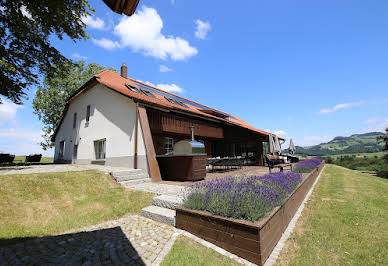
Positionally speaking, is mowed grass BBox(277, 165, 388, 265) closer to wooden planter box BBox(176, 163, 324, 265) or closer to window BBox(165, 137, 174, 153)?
wooden planter box BBox(176, 163, 324, 265)

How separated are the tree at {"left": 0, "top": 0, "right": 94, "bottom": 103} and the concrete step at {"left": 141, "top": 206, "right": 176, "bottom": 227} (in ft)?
24.3

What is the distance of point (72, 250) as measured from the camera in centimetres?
287

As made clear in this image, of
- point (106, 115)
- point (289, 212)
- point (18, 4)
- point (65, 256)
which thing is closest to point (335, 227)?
point (289, 212)

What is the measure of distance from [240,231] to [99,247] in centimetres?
240

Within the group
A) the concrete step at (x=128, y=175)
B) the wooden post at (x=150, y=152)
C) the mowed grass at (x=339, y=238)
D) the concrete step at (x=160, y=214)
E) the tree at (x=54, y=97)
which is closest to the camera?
the mowed grass at (x=339, y=238)

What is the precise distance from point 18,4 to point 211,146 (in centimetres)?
1576

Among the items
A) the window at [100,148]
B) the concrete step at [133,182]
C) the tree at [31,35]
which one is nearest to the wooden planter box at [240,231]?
the concrete step at [133,182]

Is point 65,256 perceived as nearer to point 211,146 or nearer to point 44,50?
point 44,50

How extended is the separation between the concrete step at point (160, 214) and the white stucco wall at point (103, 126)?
4.47 m

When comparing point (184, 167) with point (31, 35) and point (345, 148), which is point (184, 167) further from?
point (345, 148)

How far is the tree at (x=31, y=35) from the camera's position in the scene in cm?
665

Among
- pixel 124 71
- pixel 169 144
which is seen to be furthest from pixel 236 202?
pixel 124 71

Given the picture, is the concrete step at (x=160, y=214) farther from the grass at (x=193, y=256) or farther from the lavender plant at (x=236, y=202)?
the grass at (x=193, y=256)

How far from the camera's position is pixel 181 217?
3715mm
